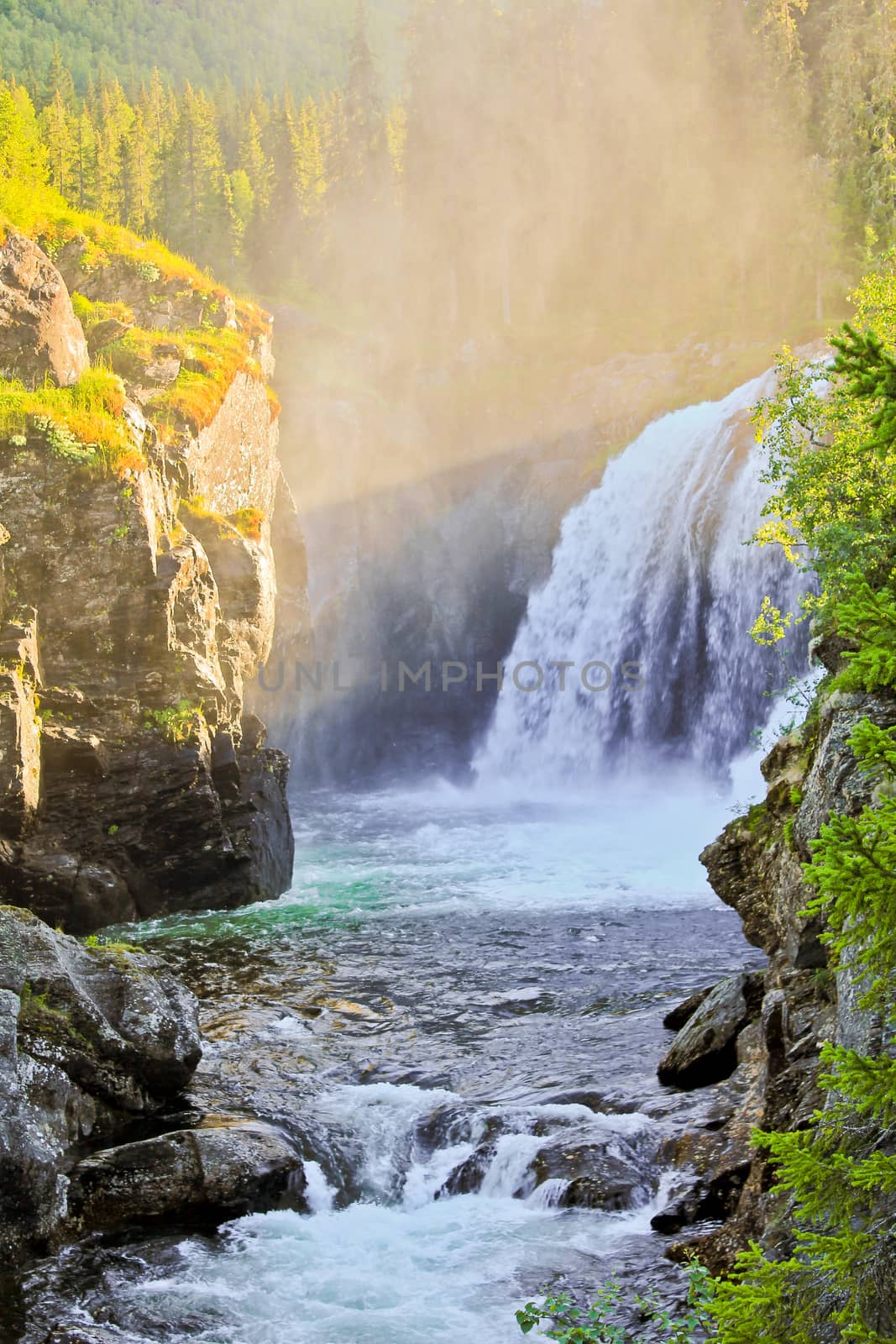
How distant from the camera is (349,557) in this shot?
142ft

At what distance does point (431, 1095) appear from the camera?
A: 12.2m

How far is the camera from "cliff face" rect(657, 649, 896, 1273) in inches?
320

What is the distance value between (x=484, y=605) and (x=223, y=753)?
21.7 metres

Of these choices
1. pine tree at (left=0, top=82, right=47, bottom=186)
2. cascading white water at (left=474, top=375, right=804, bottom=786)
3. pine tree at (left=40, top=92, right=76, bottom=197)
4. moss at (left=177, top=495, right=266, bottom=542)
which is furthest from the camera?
pine tree at (left=40, top=92, right=76, bottom=197)

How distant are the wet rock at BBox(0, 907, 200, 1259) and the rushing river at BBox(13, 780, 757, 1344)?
634mm

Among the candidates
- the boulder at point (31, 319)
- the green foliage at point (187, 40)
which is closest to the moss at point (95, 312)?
the boulder at point (31, 319)

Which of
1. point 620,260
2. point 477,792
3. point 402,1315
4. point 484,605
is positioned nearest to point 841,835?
point 402,1315

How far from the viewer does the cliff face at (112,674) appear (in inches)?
735

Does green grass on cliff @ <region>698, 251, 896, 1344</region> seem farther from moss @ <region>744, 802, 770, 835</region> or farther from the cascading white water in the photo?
the cascading white water

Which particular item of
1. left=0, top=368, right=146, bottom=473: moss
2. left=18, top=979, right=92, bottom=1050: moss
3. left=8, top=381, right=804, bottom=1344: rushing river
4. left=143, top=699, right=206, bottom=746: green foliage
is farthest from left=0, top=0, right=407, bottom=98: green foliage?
left=18, top=979, right=92, bottom=1050: moss

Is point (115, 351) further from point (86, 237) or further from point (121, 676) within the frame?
point (121, 676)

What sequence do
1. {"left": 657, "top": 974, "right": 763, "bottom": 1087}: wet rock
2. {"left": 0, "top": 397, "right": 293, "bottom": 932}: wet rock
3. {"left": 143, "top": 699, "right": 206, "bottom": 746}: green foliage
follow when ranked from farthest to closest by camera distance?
1. {"left": 143, "top": 699, "right": 206, "bottom": 746}: green foliage
2. {"left": 0, "top": 397, "right": 293, "bottom": 932}: wet rock
3. {"left": 657, "top": 974, "right": 763, "bottom": 1087}: wet rock

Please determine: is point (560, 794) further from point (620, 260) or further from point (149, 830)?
point (620, 260)

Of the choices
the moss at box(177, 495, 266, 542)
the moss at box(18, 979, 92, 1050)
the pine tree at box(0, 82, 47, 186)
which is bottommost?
the moss at box(18, 979, 92, 1050)
